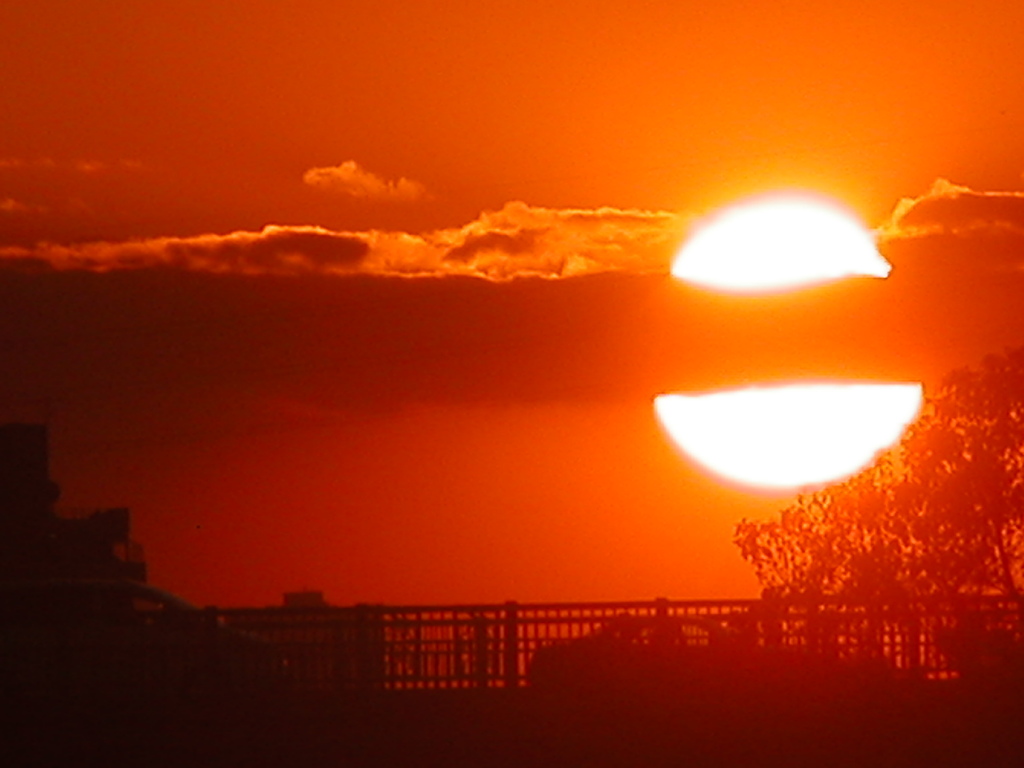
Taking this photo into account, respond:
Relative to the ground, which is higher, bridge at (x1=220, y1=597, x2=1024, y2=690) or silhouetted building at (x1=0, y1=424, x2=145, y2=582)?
silhouetted building at (x1=0, y1=424, x2=145, y2=582)

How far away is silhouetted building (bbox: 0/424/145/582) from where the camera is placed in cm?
4038

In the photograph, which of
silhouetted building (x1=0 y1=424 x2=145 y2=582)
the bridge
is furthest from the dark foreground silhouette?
silhouetted building (x1=0 y1=424 x2=145 y2=582)

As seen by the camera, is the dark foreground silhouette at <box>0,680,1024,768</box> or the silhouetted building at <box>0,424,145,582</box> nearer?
the dark foreground silhouette at <box>0,680,1024,768</box>

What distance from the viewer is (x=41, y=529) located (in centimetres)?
4228

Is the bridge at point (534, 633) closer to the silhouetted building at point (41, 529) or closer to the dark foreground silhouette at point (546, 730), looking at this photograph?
the dark foreground silhouette at point (546, 730)

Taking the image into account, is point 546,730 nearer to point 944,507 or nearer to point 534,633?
point 534,633

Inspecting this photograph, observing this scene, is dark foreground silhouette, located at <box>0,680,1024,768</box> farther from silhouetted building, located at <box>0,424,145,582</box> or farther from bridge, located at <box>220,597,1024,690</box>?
silhouetted building, located at <box>0,424,145,582</box>

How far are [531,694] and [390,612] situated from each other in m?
2.80

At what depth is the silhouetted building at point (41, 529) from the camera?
40.4 m

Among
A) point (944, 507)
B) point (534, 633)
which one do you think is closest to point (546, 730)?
point (534, 633)

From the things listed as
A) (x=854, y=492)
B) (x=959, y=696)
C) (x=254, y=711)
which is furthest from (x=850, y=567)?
(x=254, y=711)

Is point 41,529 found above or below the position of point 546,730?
above

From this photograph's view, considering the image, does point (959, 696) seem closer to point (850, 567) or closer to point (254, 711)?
point (254, 711)

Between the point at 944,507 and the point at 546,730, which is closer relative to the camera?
the point at 546,730
